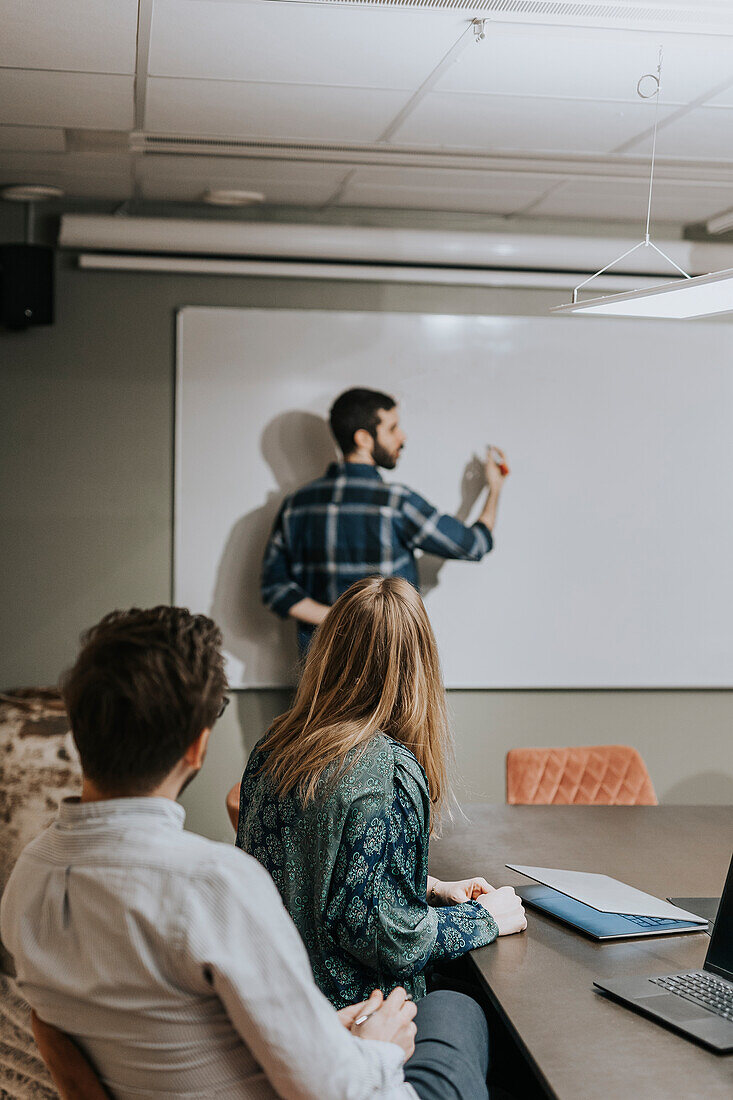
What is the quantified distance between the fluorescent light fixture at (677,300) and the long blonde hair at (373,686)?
850mm

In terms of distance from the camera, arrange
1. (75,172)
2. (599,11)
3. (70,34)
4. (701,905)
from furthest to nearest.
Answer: (75,172) → (70,34) → (599,11) → (701,905)

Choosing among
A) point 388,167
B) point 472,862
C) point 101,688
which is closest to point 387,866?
point 472,862

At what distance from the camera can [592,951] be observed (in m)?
1.85

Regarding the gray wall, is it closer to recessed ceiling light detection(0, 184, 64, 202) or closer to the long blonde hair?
recessed ceiling light detection(0, 184, 64, 202)

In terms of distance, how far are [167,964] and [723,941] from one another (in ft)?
3.21

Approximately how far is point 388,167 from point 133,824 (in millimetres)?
3260

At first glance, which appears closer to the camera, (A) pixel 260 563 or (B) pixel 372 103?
(B) pixel 372 103

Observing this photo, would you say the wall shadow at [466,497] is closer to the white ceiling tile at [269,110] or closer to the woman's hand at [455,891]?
the white ceiling tile at [269,110]

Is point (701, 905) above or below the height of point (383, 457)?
below

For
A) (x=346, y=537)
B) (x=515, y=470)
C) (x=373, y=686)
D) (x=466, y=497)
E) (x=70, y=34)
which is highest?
(x=70, y=34)

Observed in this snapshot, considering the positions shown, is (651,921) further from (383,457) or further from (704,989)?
(383,457)

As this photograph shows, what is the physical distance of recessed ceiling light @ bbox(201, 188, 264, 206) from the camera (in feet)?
14.0

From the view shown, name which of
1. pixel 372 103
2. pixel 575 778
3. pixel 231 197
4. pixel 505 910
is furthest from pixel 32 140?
pixel 505 910

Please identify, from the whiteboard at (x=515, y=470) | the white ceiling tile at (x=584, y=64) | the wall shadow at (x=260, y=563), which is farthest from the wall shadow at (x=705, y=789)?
the white ceiling tile at (x=584, y=64)
